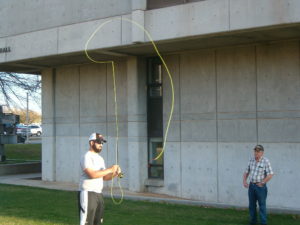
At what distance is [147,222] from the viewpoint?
1051 centimetres

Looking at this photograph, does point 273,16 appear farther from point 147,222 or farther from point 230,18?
point 147,222

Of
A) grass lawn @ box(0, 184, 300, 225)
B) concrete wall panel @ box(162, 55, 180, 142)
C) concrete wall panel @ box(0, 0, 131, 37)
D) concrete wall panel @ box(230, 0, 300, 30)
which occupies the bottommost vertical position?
grass lawn @ box(0, 184, 300, 225)

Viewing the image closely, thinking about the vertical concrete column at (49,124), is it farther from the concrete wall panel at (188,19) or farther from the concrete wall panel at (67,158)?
the concrete wall panel at (188,19)

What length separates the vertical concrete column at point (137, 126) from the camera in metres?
15.5

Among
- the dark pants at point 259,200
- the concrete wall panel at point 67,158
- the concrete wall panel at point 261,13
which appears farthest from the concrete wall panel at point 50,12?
the dark pants at point 259,200

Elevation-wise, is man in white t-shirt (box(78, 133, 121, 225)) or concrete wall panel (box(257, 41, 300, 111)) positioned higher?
concrete wall panel (box(257, 41, 300, 111))

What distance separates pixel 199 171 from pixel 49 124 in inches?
266

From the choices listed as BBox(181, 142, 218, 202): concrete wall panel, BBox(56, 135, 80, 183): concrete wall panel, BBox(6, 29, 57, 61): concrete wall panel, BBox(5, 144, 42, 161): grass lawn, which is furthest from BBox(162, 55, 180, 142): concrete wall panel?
BBox(5, 144, 42, 161): grass lawn

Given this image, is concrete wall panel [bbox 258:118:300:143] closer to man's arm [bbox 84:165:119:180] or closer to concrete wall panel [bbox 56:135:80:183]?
man's arm [bbox 84:165:119:180]

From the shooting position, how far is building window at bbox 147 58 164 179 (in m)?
15.6

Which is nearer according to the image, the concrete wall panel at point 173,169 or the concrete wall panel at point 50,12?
the concrete wall panel at point 173,169

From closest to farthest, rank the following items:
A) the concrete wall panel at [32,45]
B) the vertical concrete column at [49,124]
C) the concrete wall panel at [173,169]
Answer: the concrete wall panel at [173,169]
the concrete wall panel at [32,45]
the vertical concrete column at [49,124]

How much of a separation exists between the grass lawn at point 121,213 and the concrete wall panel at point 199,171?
134cm

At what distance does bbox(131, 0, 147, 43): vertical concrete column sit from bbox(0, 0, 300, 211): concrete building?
29 mm
